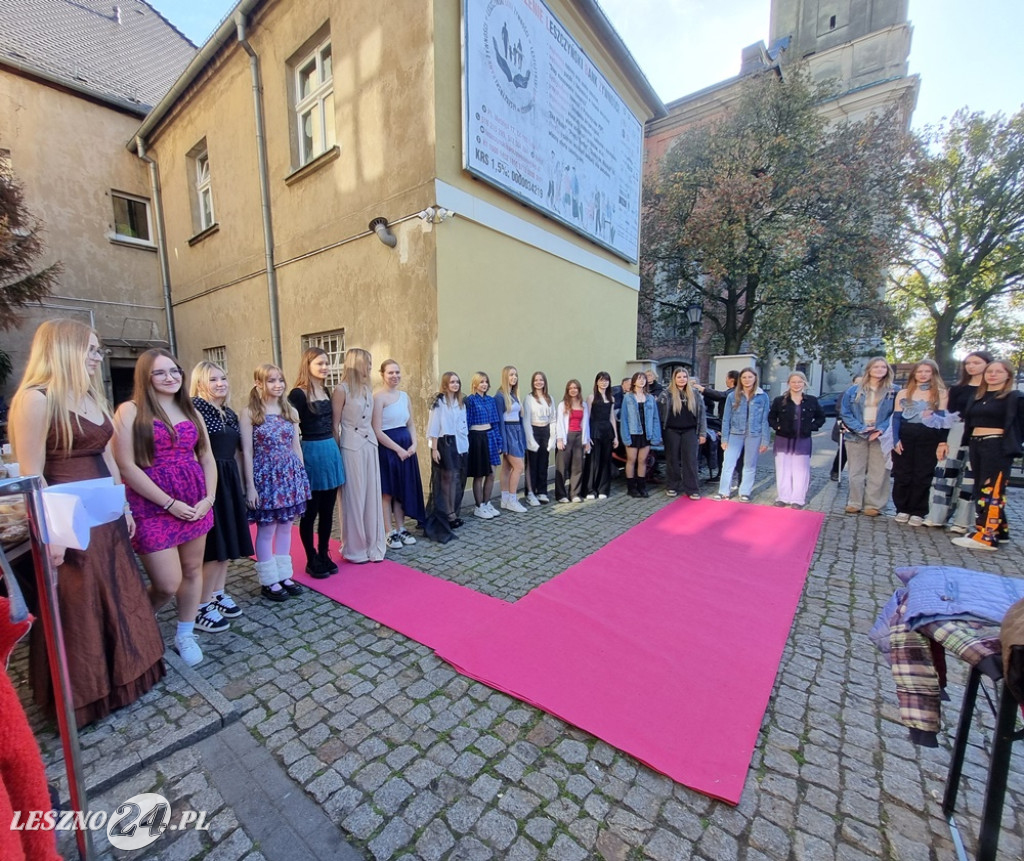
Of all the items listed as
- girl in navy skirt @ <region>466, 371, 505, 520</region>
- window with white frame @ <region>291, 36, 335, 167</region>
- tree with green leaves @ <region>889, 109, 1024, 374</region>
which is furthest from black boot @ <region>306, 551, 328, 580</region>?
tree with green leaves @ <region>889, 109, 1024, 374</region>

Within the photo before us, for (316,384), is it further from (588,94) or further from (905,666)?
(588,94)

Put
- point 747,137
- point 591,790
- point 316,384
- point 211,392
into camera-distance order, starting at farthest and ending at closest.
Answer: point 747,137, point 316,384, point 211,392, point 591,790

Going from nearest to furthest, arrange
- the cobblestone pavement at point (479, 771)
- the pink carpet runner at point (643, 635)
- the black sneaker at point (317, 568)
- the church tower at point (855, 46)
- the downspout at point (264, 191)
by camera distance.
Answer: the cobblestone pavement at point (479, 771)
the pink carpet runner at point (643, 635)
the black sneaker at point (317, 568)
the downspout at point (264, 191)
the church tower at point (855, 46)

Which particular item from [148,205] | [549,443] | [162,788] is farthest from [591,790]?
[148,205]

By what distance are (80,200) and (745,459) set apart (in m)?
13.8

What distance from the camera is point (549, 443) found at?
20.6ft

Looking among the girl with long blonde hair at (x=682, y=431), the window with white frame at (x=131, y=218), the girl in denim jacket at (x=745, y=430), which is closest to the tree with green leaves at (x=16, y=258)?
the window with white frame at (x=131, y=218)

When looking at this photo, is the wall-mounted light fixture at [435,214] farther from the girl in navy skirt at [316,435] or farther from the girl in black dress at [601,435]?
the girl in black dress at [601,435]

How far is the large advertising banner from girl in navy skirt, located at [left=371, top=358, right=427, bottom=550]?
3076 millimetres

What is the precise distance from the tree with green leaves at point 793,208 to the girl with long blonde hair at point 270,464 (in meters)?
12.6

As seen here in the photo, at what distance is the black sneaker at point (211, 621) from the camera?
10.3ft

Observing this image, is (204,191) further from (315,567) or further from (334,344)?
(315,567)

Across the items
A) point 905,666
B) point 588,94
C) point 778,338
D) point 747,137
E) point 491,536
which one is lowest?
point 491,536

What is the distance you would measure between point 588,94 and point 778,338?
9492 millimetres
